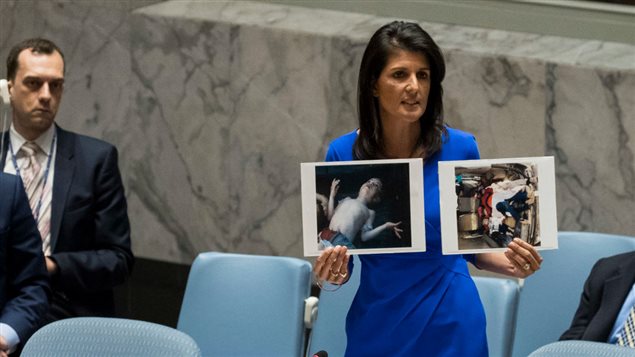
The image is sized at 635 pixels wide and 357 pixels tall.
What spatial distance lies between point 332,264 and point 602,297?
1.59 meters

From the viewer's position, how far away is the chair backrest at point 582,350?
3.31 m

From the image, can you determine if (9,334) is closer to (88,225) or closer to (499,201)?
(88,225)

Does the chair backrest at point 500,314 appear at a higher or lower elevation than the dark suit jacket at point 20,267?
lower

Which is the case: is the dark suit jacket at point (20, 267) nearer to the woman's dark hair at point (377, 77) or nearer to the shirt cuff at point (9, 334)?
the shirt cuff at point (9, 334)

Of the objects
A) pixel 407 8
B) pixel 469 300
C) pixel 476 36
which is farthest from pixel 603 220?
pixel 469 300

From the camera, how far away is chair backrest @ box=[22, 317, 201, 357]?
12.0 feet

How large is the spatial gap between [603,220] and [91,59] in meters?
3.01

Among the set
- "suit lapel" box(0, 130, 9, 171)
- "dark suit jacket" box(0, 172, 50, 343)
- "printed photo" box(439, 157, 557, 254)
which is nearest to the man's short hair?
"suit lapel" box(0, 130, 9, 171)

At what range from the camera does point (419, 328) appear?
3.66 meters

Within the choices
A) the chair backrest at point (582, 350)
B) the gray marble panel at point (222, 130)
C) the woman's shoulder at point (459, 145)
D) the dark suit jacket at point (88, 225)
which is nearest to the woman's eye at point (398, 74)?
the woman's shoulder at point (459, 145)

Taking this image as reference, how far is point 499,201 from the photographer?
144 inches

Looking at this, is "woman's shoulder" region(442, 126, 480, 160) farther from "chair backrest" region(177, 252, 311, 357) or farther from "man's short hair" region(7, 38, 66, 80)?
"man's short hair" region(7, 38, 66, 80)

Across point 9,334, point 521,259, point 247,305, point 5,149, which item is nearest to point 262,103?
point 5,149

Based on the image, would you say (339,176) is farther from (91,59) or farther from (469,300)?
(91,59)
